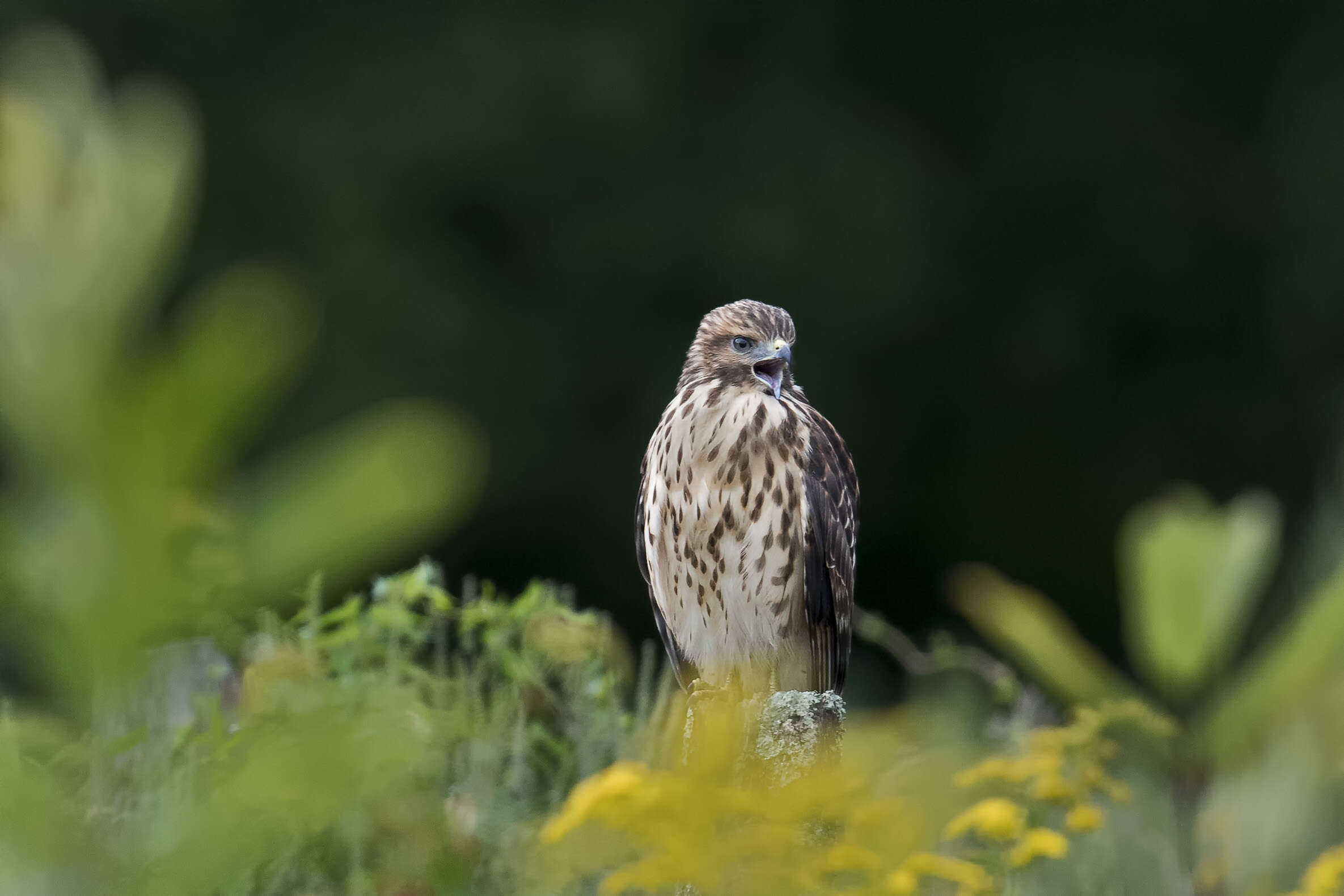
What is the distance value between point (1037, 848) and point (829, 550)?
1.32 meters

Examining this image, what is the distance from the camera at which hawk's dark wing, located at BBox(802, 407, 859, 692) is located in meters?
2.90

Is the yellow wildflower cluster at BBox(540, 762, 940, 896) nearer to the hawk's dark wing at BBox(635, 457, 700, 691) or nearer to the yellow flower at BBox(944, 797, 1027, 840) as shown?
the yellow flower at BBox(944, 797, 1027, 840)

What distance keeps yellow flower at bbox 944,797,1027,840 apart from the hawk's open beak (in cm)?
99

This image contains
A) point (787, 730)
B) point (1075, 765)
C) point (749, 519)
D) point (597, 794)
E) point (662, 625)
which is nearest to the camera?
point (597, 794)

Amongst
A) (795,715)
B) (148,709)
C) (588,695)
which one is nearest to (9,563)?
(148,709)

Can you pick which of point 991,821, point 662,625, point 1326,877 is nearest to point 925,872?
point 991,821

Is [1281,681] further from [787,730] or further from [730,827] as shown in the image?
[730,827]

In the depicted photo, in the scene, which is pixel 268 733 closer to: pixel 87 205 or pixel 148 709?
pixel 87 205

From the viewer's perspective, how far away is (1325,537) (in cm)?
234

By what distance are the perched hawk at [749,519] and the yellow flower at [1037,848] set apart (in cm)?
104

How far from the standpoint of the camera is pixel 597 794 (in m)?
1.02

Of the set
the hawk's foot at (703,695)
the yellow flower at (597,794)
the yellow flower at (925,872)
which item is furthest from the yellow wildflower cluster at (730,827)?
the hawk's foot at (703,695)

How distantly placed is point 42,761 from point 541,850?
0.62m

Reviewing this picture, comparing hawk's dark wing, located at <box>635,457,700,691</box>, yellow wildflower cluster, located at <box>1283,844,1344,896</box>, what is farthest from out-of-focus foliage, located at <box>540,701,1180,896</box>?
hawk's dark wing, located at <box>635,457,700,691</box>
